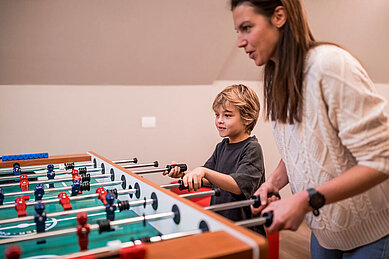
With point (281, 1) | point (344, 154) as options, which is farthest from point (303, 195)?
point (281, 1)

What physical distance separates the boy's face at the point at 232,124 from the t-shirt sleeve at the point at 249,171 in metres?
0.12

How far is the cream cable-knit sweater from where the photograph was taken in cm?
91

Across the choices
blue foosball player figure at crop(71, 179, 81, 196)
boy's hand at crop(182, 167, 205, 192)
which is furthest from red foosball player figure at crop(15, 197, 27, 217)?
boy's hand at crop(182, 167, 205, 192)

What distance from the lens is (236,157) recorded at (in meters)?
1.74

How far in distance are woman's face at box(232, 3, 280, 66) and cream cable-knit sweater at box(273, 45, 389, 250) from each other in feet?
0.42

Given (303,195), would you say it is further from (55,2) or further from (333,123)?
(55,2)

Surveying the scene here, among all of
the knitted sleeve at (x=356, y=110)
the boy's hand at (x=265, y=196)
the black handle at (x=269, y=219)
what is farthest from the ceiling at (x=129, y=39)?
the black handle at (x=269, y=219)

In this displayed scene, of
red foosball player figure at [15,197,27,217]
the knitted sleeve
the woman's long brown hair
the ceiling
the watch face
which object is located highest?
the ceiling

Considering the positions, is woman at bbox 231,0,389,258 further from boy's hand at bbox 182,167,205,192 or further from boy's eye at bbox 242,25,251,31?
boy's hand at bbox 182,167,205,192

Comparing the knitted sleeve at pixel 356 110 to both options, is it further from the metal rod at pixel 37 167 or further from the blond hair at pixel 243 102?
the metal rod at pixel 37 167

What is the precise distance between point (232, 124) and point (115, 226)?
89cm

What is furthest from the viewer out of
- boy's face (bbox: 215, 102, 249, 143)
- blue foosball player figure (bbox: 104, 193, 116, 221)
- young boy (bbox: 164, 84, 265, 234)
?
boy's face (bbox: 215, 102, 249, 143)

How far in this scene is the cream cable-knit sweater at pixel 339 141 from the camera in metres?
0.91

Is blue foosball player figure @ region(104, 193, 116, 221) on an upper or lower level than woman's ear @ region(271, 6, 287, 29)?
lower
